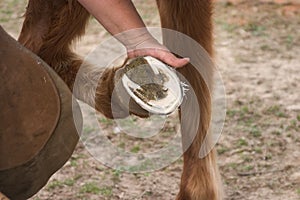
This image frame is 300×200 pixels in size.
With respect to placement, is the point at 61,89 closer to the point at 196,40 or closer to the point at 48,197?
the point at 196,40

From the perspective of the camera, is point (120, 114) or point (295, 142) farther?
point (295, 142)

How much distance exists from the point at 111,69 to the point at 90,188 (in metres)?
0.67

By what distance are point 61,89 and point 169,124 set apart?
→ 1.57 metres

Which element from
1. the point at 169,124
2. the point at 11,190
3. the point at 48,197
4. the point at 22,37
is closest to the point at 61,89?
the point at 11,190

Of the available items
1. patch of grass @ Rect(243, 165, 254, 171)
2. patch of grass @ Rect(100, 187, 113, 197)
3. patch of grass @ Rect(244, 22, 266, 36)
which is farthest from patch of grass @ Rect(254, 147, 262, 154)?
patch of grass @ Rect(244, 22, 266, 36)

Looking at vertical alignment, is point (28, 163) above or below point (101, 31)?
above

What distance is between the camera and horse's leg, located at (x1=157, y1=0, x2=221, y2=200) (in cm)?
269

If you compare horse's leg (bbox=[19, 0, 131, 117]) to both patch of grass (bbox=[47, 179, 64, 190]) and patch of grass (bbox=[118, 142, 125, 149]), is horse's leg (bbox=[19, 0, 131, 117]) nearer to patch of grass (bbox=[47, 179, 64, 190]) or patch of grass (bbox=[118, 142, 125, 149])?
patch of grass (bbox=[47, 179, 64, 190])

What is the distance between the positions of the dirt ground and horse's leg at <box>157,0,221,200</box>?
0.87 feet

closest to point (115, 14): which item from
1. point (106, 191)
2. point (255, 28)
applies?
point (106, 191)

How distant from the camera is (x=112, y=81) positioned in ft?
8.31

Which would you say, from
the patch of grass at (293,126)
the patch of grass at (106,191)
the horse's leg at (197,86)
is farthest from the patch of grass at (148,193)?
the patch of grass at (293,126)

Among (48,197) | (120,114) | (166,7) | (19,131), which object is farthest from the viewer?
(48,197)

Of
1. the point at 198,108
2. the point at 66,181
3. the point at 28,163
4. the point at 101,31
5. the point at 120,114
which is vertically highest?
the point at 28,163
